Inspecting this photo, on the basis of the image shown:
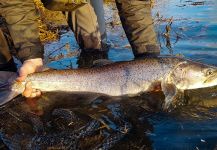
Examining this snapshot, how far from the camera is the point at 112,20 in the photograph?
8633 mm

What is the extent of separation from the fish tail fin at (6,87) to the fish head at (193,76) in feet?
6.00

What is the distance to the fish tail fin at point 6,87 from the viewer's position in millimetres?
4148

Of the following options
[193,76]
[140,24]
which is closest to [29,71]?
[140,24]

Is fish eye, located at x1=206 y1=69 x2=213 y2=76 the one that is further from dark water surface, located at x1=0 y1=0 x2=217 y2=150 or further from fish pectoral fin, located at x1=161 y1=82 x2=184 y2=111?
fish pectoral fin, located at x1=161 y1=82 x2=184 y2=111

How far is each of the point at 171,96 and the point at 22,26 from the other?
6.55 ft

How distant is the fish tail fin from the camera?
4.15 meters

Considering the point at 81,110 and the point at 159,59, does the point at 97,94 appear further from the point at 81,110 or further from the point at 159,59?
the point at 159,59

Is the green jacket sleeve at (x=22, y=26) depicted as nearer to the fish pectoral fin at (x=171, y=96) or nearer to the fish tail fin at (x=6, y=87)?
the fish tail fin at (x=6, y=87)

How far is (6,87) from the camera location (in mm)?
4199

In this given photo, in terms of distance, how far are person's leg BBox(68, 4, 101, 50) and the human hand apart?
→ 162 cm

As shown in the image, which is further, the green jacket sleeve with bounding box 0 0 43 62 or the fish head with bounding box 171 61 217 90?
the green jacket sleeve with bounding box 0 0 43 62

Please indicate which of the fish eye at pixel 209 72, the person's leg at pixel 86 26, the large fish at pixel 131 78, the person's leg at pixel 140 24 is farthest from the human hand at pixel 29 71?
the fish eye at pixel 209 72

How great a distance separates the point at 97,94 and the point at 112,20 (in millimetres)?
4773

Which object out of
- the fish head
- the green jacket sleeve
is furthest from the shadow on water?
the green jacket sleeve
